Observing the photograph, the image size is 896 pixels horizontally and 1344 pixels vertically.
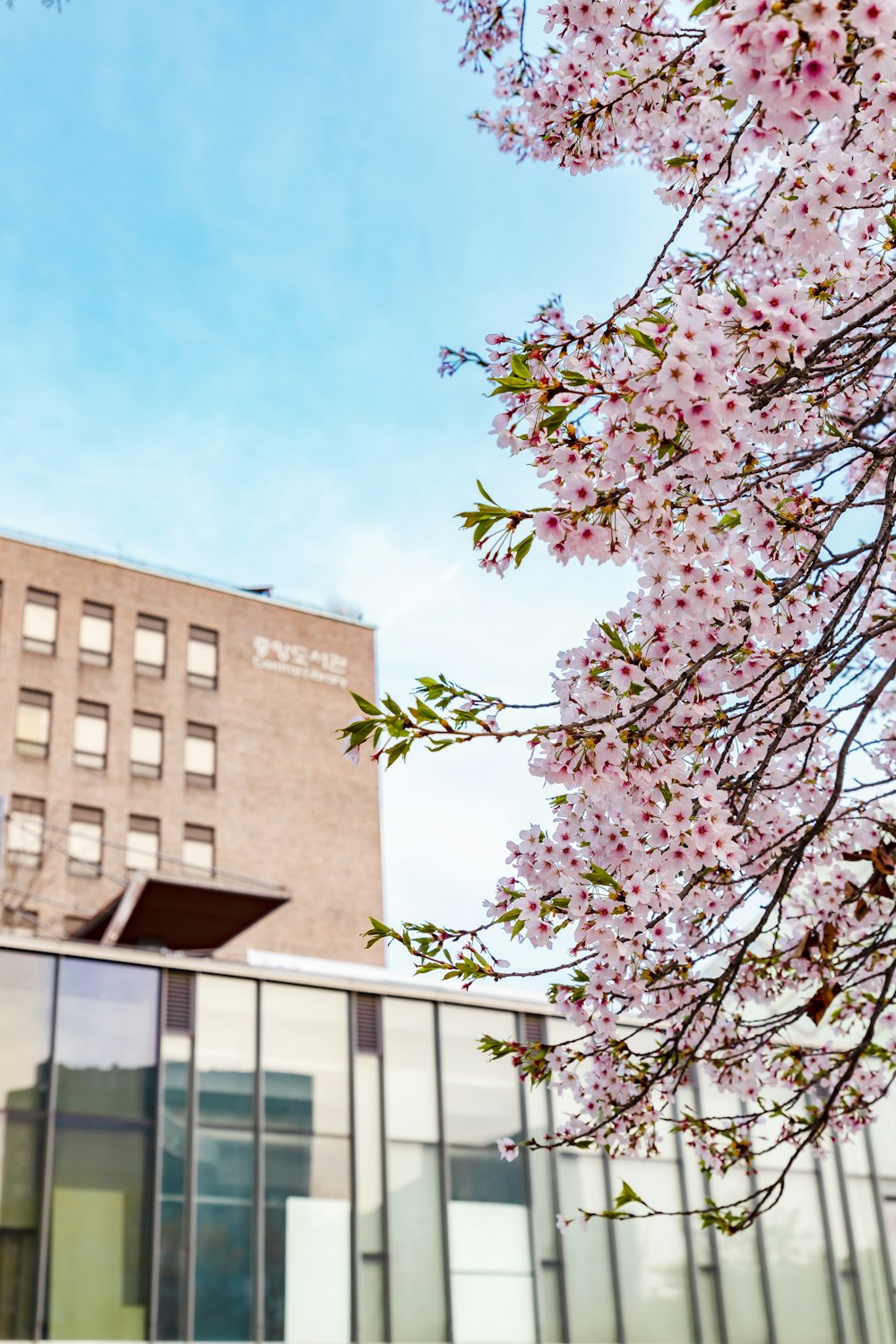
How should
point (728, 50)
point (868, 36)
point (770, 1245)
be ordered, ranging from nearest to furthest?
1. point (728, 50)
2. point (868, 36)
3. point (770, 1245)

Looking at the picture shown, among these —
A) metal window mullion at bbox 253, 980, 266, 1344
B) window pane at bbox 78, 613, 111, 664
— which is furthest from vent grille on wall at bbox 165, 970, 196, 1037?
window pane at bbox 78, 613, 111, 664

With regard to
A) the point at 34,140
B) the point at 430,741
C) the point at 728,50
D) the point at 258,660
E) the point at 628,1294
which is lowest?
the point at 628,1294

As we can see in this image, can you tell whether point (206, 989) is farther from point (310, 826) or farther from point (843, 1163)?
point (310, 826)

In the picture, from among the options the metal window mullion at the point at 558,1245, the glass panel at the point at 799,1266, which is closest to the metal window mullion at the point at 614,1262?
the metal window mullion at the point at 558,1245

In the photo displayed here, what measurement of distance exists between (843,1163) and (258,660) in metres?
24.4

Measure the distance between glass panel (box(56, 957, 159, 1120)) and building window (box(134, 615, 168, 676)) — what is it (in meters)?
22.8

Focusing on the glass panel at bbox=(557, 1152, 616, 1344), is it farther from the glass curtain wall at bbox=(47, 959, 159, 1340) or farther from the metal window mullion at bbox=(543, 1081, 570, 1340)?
the glass curtain wall at bbox=(47, 959, 159, 1340)

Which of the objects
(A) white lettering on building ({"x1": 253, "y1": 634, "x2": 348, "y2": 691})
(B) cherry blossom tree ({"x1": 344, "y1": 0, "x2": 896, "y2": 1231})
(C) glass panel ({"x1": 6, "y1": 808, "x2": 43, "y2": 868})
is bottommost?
(B) cherry blossom tree ({"x1": 344, "y1": 0, "x2": 896, "y2": 1231})

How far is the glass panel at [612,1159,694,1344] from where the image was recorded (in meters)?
18.6

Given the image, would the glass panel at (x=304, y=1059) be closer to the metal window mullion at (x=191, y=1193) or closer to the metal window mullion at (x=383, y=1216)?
the metal window mullion at (x=383, y=1216)

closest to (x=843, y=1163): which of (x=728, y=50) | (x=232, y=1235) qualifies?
(x=232, y=1235)

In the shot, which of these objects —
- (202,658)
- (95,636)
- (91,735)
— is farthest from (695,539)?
(202,658)

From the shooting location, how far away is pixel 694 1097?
20.9m

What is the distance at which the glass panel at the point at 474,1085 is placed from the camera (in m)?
18.3
